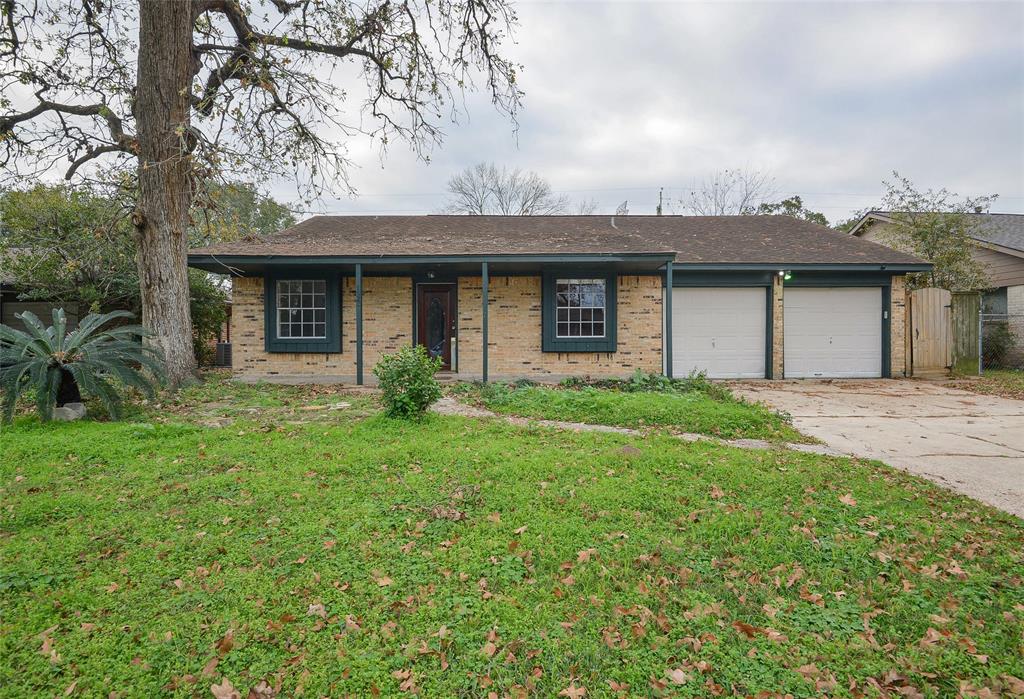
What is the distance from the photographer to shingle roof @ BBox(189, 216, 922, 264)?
10336 mm

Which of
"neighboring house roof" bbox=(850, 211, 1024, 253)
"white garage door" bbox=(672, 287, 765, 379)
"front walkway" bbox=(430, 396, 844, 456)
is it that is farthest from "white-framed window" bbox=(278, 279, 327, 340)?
"neighboring house roof" bbox=(850, 211, 1024, 253)

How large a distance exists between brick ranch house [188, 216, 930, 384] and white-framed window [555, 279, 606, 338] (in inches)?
0.9

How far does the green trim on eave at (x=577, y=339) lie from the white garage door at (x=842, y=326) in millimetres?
4808

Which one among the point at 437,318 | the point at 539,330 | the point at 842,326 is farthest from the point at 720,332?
the point at 437,318

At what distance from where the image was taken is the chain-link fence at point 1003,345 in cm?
1382

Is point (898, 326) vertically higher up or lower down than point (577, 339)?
higher up

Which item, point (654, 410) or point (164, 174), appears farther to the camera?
point (164, 174)

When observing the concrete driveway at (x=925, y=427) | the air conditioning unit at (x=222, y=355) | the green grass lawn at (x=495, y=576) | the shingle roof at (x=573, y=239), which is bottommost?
the green grass lawn at (x=495, y=576)

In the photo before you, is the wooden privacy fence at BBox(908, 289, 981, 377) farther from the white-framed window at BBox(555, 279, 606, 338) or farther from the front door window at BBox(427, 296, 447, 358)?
the front door window at BBox(427, 296, 447, 358)

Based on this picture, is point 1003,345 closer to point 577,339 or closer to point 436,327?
point 577,339

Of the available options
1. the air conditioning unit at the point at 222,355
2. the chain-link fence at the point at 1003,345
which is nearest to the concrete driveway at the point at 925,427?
the chain-link fence at the point at 1003,345

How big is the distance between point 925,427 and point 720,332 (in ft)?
18.9

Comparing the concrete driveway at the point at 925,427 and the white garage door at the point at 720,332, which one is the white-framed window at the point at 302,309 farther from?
the concrete driveway at the point at 925,427

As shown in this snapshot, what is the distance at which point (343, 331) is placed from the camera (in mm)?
11477
